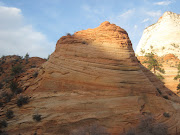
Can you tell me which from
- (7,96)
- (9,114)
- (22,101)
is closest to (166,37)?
(22,101)

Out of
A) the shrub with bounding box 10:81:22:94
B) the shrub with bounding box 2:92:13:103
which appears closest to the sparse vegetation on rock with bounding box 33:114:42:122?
the shrub with bounding box 2:92:13:103

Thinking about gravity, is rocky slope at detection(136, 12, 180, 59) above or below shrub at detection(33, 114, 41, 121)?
above

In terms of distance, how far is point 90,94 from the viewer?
8.11 meters

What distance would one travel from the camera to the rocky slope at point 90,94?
7.09 meters

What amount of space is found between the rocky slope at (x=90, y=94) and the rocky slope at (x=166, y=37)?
4149cm

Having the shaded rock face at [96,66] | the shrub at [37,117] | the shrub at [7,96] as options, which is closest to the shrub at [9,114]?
the shrub at [7,96]

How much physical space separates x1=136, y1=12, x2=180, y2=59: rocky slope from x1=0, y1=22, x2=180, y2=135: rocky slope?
4149cm

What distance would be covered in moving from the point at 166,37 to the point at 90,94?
54.1 meters

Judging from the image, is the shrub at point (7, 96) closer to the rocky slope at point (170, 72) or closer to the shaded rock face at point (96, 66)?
the shaded rock face at point (96, 66)

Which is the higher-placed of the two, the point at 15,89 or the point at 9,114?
the point at 15,89

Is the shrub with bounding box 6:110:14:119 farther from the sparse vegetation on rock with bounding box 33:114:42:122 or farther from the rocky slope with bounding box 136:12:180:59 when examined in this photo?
the rocky slope with bounding box 136:12:180:59

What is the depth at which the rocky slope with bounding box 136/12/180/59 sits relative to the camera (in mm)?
45487

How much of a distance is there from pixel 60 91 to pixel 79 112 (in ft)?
6.78

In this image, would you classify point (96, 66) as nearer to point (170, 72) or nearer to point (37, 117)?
point (37, 117)
